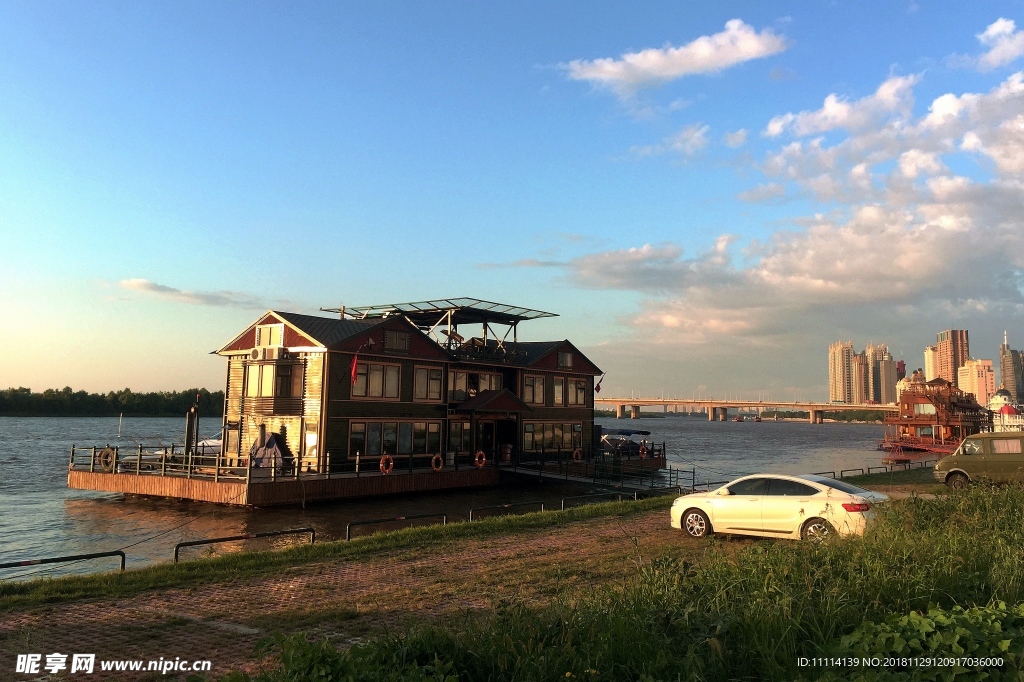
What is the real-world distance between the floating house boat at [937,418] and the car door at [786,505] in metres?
63.5

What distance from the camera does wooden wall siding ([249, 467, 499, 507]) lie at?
29594 millimetres

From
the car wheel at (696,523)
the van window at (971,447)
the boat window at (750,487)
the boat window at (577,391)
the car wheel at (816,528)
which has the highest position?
the boat window at (577,391)

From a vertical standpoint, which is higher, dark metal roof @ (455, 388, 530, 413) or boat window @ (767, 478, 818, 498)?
dark metal roof @ (455, 388, 530, 413)

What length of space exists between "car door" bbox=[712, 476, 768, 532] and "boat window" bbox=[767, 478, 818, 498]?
6.4 inches

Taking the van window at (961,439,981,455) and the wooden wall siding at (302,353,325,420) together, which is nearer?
the van window at (961,439,981,455)

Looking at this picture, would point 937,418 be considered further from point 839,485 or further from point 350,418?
point 839,485

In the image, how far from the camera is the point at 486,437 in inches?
1684

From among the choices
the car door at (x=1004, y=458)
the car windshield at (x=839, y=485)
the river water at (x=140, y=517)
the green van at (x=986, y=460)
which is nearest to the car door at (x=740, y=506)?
the car windshield at (x=839, y=485)

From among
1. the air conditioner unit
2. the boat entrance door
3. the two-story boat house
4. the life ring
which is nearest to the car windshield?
the two-story boat house

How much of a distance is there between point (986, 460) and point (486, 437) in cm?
2569

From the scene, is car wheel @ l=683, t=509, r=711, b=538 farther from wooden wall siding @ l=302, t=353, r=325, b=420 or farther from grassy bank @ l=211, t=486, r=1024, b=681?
wooden wall siding @ l=302, t=353, r=325, b=420

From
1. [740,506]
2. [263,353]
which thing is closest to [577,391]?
[263,353]

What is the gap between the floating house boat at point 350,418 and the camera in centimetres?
3183

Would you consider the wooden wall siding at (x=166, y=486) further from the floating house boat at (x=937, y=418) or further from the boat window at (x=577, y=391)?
the floating house boat at (x=937, y=418)
